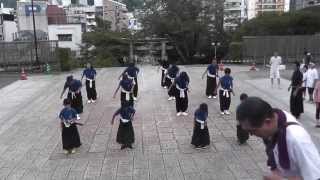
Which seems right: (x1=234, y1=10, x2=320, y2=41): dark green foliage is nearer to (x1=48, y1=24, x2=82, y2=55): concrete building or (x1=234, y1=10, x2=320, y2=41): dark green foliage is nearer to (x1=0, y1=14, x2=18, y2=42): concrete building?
(x1=48, y1=24, x2=82, y2=55): concrete building

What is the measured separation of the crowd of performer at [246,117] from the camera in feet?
8.66

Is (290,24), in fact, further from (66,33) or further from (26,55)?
(66,33)

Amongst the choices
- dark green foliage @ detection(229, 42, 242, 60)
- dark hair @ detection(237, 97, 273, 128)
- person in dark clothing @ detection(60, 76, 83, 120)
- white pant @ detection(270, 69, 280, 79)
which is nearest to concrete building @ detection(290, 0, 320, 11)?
dark green foliage @ detection(229, 42, 242, 60)

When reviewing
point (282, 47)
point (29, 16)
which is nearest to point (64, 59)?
point (282, 47)

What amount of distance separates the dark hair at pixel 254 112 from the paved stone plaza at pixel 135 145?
5.79m

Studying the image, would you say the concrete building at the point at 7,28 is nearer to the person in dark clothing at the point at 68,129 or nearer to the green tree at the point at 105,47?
the green tree at the point at 105,47

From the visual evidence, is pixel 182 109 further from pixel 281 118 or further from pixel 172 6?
pixel 172 6

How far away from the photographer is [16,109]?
16297 mm

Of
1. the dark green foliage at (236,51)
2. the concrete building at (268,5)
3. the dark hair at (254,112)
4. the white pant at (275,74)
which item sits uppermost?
the concrete building at (268,5)

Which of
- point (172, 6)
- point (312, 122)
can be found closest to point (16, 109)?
point (312, 122)

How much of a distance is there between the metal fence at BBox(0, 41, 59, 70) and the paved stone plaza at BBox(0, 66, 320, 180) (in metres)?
11.6

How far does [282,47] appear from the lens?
29.2m

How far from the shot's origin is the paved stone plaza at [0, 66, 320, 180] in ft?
28.7

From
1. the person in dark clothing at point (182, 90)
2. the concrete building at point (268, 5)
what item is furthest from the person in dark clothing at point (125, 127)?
the concrete building at point (268, 5)
